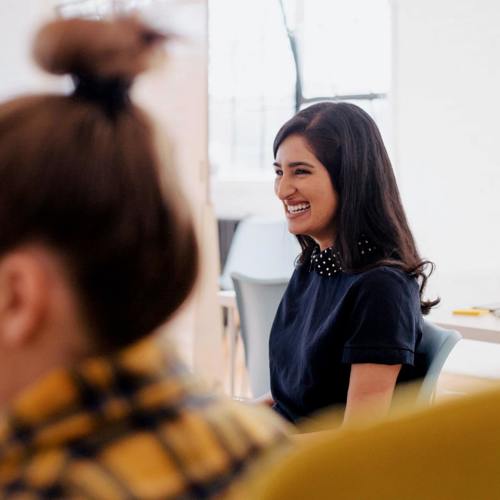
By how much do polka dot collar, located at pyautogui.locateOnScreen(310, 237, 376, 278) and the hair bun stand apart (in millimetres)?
1042

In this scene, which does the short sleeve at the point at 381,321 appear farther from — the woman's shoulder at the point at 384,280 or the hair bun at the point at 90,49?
the hair bun at the point at 90,49

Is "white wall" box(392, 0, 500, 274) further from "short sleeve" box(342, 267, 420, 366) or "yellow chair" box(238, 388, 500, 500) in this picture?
"yellow chair" box(238, 388, 500, 500)

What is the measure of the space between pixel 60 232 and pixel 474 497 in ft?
1.20

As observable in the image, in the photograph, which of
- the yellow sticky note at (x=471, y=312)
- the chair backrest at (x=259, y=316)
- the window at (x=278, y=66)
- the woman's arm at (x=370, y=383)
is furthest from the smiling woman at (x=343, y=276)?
the window at (x=278, y=66)

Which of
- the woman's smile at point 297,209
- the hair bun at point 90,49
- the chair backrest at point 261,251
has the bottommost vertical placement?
the chair backrest at point 261,251

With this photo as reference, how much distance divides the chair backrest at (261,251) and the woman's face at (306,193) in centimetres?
307

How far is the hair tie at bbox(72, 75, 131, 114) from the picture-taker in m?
0.66

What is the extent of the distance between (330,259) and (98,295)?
1.16 m

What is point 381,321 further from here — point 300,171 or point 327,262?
point 300,171

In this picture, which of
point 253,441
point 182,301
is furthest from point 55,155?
point 253,441

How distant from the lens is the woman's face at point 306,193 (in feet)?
5.73

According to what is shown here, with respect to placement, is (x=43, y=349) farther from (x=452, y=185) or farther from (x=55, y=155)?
(x=452, y=185)

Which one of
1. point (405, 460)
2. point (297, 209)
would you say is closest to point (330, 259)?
point (297, 209)

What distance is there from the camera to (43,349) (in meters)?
0.63
